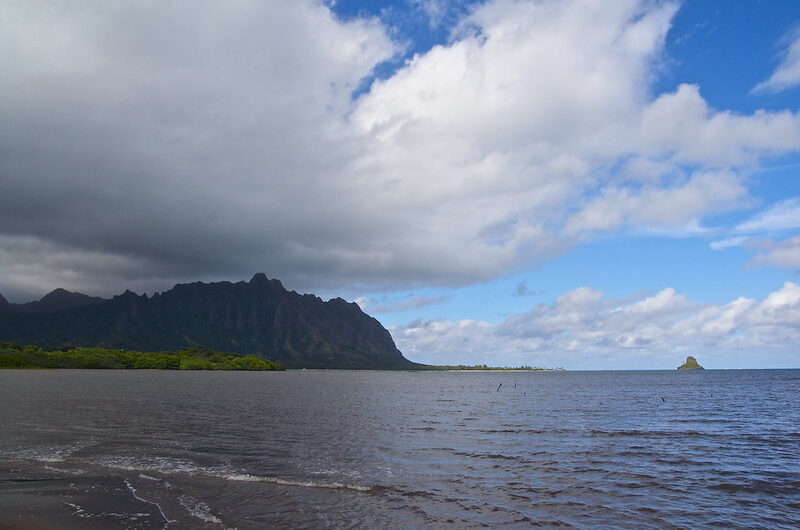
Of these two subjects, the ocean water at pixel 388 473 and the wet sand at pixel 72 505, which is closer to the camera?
the wet sand at pixel 72 505

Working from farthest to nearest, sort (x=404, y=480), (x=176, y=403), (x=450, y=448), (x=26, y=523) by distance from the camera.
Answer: (x=176, y=403), (x=450, y=448), (x=404, y=480), (x=26, y=523)

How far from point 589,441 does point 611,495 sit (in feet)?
70.1

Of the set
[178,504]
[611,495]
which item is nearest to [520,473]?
[611,495]

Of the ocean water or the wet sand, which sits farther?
the ocean water

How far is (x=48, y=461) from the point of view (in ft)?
117

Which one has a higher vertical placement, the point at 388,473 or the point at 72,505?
the point at 72,505

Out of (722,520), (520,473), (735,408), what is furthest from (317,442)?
(735,408)

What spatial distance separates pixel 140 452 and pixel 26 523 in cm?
2031

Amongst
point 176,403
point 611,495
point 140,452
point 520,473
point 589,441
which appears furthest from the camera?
point 176,403

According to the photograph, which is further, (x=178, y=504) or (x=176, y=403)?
(x=176, y=403)

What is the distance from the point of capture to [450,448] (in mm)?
45438

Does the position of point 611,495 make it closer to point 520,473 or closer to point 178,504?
point 520,473

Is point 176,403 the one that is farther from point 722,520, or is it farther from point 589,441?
point 722,520

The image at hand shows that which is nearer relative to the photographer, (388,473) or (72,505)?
(72,505)
